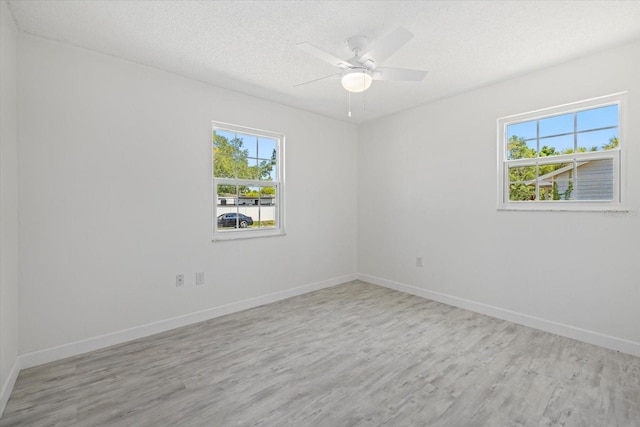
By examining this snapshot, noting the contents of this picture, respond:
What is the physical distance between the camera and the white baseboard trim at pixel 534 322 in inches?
97.9

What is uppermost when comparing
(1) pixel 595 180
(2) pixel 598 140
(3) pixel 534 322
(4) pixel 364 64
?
(4) pixel 364 64

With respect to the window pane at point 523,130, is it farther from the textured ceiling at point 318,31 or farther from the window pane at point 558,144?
the textured ceiling at point 318,31

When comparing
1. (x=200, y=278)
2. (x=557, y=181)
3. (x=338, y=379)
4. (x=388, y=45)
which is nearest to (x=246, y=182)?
(x=200, y=278)

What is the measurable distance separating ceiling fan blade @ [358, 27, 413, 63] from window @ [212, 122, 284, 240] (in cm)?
193

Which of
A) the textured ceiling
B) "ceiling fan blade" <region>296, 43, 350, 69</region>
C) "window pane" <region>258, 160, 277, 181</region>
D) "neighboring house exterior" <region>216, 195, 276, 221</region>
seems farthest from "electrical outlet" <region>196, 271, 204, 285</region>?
"ceiling fan blade" <region>296, 43, 350, 69</region>

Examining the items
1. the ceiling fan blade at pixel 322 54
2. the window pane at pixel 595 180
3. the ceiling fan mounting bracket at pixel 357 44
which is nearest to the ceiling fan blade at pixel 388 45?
the ceiling fan blade at pixel 322 54

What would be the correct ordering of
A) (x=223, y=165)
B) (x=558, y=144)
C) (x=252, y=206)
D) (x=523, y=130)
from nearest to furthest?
1. (x=558, y=144)
2. (x=523, y=130)
3. (x=223, y=165)
4. (x=252, y=206)

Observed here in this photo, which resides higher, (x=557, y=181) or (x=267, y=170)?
(x=267, y=170)

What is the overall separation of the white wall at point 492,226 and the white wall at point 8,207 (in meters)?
3.93

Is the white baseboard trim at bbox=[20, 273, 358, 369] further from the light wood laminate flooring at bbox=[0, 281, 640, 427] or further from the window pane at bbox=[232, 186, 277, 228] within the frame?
the window pane at bbox=[232, 186, 277, 228]

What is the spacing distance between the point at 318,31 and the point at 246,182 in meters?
1.91

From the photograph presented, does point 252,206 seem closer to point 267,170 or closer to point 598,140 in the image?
point 267,170

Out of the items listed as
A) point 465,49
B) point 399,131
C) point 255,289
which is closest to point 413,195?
point 399,131

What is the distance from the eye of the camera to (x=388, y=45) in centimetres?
194
